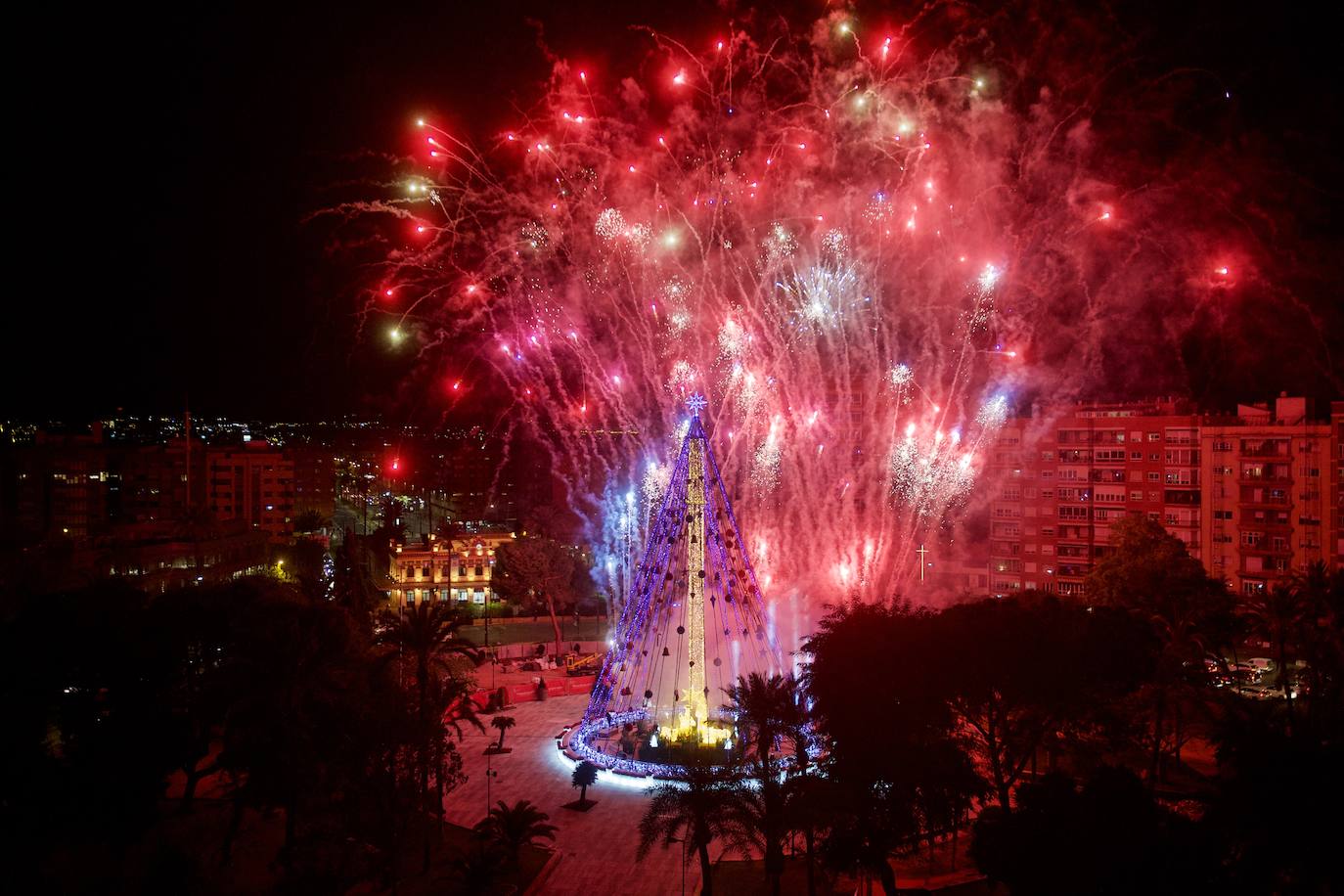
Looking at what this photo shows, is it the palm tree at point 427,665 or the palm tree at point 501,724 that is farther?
the palm tree at point 501,724

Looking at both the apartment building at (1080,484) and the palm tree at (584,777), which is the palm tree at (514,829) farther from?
the apartment building at (1080,484)

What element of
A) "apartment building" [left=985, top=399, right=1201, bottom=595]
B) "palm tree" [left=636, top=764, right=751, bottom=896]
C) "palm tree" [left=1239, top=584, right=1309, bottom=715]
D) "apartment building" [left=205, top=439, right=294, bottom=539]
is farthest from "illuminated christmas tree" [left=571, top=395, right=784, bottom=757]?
"apartment building" [left=205, top=439, right=294, bottom=539]

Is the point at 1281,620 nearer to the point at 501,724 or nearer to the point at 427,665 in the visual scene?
the point at 501,724

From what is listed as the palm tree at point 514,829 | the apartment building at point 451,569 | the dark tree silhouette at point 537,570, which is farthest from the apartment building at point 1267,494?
the apartment building at point 451,569

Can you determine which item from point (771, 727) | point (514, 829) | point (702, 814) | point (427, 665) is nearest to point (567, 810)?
point (514, 829)

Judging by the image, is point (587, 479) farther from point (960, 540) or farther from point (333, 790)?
point (333, 790)
